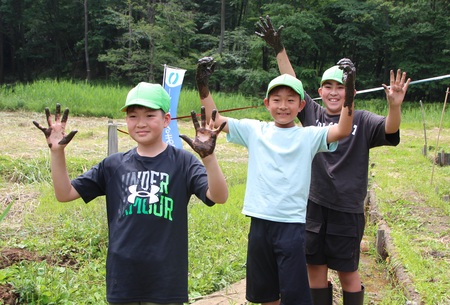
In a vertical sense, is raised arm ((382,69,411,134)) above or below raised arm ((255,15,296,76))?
below

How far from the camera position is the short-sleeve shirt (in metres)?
2.33

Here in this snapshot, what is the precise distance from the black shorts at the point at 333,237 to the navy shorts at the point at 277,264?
413mm

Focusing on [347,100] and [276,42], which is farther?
[276,42]

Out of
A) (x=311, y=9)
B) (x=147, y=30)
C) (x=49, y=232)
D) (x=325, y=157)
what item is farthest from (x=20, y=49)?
(x=325, y=157)

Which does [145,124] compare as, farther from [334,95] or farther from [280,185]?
[334,95]

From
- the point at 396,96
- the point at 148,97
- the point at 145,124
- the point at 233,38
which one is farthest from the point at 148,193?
the point at 233,38

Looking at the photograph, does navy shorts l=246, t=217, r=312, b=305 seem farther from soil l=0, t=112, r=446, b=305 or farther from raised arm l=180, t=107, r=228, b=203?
soil l=0, t=112, r=446, b=305

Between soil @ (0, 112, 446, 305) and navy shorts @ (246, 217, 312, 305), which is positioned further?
soil @ (0, 112, 446, 305)

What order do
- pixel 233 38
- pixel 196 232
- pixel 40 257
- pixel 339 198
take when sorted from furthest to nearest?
pixel 233 38 < pixel 196 232 < pixel 40 257 < pixel 339 198

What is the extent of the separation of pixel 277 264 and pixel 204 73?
104 centimetres

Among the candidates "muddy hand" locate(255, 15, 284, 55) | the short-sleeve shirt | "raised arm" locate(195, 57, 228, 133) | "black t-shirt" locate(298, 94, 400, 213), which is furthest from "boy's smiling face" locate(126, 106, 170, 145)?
"muddy hand" locate(255, 15, 284, 55)

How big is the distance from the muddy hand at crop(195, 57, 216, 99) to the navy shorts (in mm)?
733

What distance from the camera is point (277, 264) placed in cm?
237

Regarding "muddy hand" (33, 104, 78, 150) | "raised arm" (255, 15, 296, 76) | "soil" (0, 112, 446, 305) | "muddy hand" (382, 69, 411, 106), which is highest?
"raised arm" (255, 15, 296, 76)
